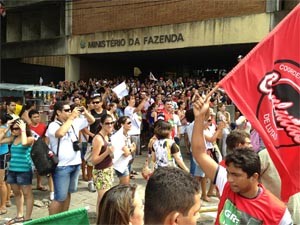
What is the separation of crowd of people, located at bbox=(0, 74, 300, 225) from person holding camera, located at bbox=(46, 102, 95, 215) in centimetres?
1

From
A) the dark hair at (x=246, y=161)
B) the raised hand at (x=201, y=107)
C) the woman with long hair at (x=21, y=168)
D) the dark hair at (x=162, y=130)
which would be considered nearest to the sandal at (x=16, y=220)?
the woman with long hair at (x=21, y=168)

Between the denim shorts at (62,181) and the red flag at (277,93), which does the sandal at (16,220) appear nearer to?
the denim shorts at (62,181)

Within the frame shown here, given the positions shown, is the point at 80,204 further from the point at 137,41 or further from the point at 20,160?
the point at 137,41

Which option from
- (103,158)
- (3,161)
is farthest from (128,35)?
(103,158)

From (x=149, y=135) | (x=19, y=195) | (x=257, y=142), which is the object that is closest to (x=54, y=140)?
(x=19, y=195)

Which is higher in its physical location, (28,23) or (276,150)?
(28,23)

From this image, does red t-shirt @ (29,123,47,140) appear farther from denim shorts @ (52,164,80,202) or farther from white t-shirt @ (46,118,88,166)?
denim shorts @ (52,164,80,202)

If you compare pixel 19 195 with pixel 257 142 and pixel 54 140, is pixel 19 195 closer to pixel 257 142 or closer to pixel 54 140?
pixel 54 140

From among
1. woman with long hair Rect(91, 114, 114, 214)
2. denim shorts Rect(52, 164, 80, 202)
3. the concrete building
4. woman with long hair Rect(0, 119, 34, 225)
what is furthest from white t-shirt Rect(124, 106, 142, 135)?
the concrete building

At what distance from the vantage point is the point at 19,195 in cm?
585

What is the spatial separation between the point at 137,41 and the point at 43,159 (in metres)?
17.4

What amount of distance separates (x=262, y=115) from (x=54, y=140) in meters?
3.03

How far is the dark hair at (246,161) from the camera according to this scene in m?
2.81

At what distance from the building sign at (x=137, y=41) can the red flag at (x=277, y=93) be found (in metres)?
17.1
